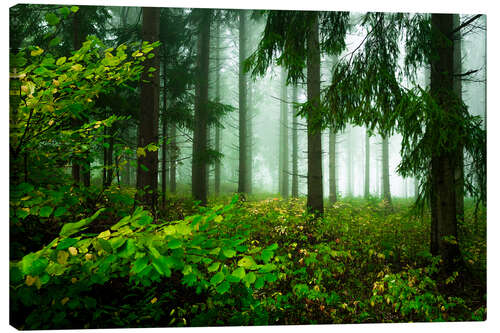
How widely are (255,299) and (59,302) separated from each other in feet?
4.80

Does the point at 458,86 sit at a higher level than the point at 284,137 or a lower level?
higher

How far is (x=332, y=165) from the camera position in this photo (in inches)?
125

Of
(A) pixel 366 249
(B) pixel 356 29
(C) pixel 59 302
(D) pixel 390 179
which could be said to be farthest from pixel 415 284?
(C) pixel 59 302

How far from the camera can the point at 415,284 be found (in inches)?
99.7

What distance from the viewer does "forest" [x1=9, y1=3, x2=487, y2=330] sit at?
2154 mm

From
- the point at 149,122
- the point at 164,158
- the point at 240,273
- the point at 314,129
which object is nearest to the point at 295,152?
the point at 314,129

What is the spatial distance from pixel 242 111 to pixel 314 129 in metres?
0.80

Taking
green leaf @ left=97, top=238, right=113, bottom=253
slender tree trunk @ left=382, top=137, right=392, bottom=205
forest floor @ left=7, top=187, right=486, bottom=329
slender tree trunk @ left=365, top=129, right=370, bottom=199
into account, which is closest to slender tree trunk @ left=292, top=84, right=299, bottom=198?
forest floor @ left=7, top=187, right=486, bottom=329

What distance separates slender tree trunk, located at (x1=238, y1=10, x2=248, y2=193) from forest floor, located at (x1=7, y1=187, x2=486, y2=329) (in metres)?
0.28

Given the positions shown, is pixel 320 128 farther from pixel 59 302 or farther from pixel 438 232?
pixel 59 302

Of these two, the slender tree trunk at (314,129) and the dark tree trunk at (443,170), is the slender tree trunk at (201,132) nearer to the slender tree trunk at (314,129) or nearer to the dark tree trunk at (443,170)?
the slender tree trunk at (314,129)

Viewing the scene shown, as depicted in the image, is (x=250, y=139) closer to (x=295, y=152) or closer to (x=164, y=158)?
(x=295, y=152)

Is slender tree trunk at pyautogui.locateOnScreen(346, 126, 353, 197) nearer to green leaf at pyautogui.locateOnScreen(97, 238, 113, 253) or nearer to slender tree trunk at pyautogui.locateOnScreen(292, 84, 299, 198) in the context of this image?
slender tree trunk at pyautogui.locateOnScreen(292, 84, 299, 198)

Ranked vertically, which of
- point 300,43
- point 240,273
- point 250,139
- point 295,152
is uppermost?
point 300,43
